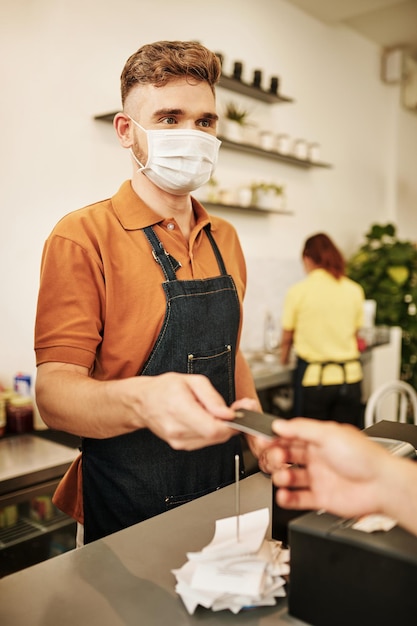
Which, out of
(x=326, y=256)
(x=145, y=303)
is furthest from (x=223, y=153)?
(x=145, y=303)

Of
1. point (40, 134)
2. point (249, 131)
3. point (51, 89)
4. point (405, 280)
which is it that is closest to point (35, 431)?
point (40, 134)

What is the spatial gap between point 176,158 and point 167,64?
0.79 feet

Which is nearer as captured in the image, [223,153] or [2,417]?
[2,417]

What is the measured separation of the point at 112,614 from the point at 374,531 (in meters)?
0.41

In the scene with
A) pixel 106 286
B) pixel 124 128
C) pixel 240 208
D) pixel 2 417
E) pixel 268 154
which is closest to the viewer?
pixel 106 286

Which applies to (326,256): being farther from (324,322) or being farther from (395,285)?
(395,285)

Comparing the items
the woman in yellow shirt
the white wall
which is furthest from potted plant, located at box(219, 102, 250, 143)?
the woman in yellow shirt

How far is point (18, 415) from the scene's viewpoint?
259cm

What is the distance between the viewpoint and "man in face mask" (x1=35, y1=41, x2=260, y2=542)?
50.8 inches

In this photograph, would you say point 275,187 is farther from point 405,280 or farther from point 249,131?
point 405,280

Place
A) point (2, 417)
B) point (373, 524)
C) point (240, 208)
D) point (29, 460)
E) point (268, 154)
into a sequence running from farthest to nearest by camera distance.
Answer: point (268, 154), point (240, 208), point (2, 417), point (29, 460), point (373, 524)

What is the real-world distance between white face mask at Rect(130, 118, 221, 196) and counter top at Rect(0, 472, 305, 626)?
2.78 ft

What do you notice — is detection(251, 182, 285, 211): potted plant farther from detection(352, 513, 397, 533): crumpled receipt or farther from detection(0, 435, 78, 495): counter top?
detection(352, 513, 397, 533): crumpled receipt

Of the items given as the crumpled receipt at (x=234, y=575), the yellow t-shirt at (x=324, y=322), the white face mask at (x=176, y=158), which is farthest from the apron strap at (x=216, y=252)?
the yellow t-shirt at (x=324, y=322)
